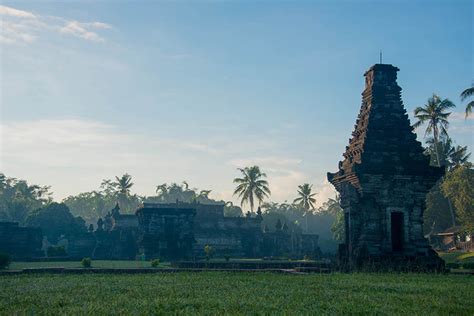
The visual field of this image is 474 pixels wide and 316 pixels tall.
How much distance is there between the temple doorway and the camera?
23.3m

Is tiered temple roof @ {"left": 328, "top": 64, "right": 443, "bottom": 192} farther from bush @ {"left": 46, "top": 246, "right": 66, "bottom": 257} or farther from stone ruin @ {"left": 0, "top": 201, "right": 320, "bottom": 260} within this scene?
bush @ {"left": 46, "top": 246, "right": 66, "bottom": 257}

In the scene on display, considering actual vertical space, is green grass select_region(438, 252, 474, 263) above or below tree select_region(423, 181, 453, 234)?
below

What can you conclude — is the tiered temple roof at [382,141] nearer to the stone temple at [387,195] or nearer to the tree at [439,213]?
the stone temple at [387,195]

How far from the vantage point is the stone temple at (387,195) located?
22.7 metres

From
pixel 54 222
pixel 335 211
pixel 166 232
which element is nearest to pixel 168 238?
pixel 166 232

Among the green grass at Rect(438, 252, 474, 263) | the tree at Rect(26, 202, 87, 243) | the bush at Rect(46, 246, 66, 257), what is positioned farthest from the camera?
the tree at Rect(26, 202, 87, 243)

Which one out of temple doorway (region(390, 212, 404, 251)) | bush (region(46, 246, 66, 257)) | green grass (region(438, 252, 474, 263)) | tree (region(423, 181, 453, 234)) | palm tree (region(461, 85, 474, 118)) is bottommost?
bush (region(46, 246, 66, 257))

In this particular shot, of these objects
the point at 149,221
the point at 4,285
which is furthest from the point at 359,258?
the point at 149,221

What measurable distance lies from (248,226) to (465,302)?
4478 centimetres

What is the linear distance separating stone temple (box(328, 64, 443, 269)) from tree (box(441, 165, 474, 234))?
24.0 meters

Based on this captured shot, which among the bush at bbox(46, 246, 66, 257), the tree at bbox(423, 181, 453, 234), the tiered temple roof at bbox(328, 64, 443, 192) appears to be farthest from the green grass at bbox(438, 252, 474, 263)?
the bush at bbox(46, 246, 66, 257)

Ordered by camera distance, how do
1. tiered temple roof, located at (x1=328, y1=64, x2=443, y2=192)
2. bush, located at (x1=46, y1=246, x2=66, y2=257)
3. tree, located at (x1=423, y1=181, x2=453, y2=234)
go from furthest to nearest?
tree, located at (x1=423, y1=181, x2=453, y2=234) → bush, located at (x1=46, y1=246, x2=66, y2=257) → tiered temple roof, located at (x1=328, y1=64, x2=443, y2=192)

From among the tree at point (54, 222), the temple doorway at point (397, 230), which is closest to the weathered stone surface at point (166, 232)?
the tree at point (54, 222)

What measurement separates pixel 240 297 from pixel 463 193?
4241cm
